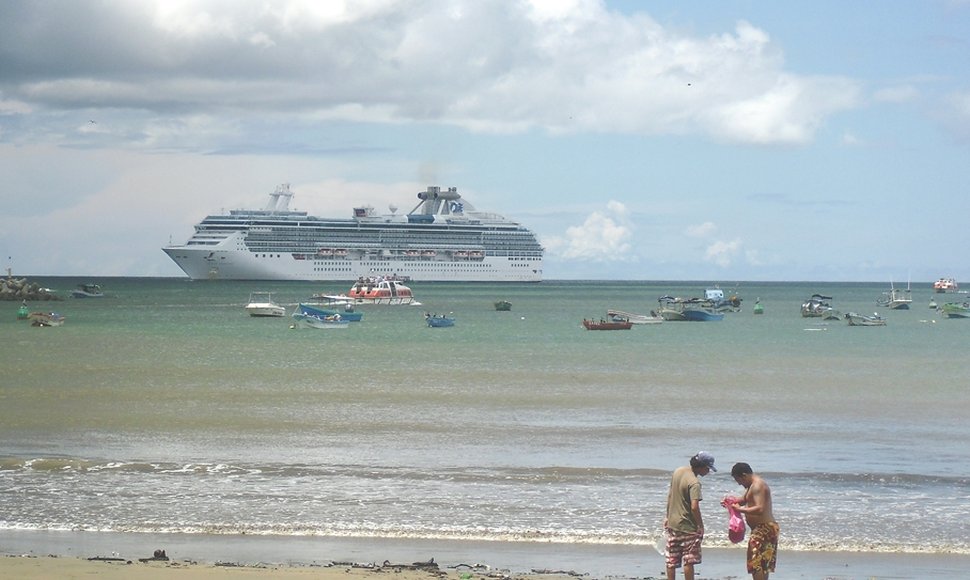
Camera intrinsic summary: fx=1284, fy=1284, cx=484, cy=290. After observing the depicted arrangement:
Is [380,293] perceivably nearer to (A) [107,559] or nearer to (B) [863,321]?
(B) [863,321]

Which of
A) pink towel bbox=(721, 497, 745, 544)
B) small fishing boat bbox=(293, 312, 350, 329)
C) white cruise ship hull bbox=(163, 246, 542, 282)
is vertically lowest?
small fishing boat bbox=(293, 312, 350, 329)

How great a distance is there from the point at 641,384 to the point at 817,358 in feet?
47.1

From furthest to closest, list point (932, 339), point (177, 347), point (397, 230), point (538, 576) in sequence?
point (397, 230) → point (932, 339) → point (177, 347) → point (538, 576)

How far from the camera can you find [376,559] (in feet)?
41.4

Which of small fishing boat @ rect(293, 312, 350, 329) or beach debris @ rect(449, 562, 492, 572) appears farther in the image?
small fishing boat @ rect(293, 312, 350, 329)

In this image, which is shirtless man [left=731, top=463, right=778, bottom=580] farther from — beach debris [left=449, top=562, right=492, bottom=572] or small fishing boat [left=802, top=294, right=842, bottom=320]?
small fishing boat [left=802, top=294, right=842, bottom=320]

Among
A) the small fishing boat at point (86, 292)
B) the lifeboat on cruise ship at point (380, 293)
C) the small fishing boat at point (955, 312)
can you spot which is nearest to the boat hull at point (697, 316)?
the small fishing boat at point (955, 312)

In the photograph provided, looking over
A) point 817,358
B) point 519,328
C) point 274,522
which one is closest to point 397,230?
point 519,328

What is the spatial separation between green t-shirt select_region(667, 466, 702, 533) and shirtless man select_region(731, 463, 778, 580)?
42 cm

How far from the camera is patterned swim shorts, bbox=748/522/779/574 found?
10266 millimetres

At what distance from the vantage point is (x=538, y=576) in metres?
11.7

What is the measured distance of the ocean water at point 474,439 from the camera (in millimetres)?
14969

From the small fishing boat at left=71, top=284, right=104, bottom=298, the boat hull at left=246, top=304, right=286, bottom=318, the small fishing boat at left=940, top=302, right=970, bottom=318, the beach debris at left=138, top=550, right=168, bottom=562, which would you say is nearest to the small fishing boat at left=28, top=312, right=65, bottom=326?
the boat hull at left=246, top=304, right=286, bottom=318

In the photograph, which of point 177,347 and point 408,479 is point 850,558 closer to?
point 408,479
